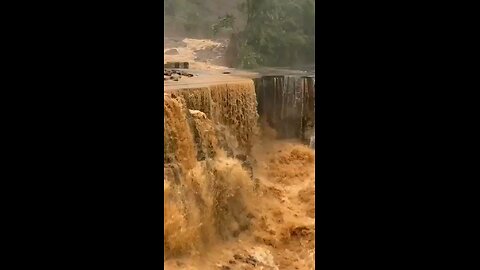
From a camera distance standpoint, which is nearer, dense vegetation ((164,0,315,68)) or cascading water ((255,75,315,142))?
A: dense vegetation ((164,0,315,68))

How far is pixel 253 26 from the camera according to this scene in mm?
3648

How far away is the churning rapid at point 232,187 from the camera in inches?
134

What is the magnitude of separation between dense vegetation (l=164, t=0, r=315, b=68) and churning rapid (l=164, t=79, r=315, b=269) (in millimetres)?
358

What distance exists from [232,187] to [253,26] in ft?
3.66

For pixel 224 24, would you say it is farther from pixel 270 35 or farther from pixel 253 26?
pixel 270 35

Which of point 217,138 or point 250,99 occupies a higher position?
point 250,99

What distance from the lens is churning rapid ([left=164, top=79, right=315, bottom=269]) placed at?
3398mm

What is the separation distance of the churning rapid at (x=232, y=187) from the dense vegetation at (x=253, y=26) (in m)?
0.36

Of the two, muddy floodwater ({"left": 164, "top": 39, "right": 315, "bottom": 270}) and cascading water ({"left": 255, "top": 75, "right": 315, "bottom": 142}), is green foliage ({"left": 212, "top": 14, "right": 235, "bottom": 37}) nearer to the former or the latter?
muddy floodwater ({"left": 164, "top": 39, "right": 315, "bottom": 270})

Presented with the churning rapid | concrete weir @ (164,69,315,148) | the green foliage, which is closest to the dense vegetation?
the green foliage

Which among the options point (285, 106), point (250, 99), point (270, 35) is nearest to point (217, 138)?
point (250, 99)

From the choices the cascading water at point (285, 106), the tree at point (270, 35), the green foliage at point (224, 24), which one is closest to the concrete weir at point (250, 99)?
the cascading water at point (285, 106)
